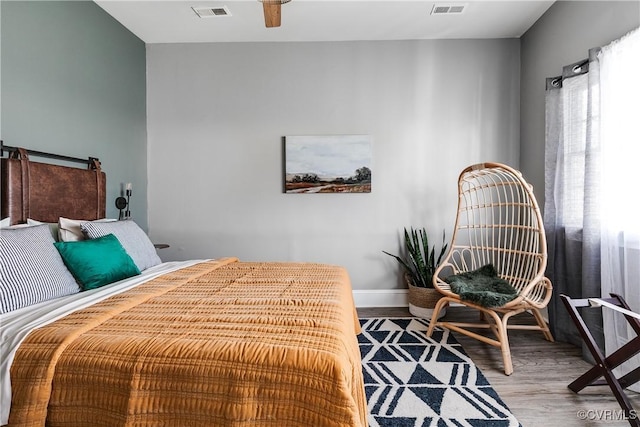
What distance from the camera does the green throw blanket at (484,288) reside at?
2230mm

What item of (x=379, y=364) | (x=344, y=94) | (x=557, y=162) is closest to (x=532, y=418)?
(x=379, y=364)

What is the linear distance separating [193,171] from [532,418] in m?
3.42

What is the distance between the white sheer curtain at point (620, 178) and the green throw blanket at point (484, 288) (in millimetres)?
562

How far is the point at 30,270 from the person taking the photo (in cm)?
165

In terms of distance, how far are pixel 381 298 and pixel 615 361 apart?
2.05m

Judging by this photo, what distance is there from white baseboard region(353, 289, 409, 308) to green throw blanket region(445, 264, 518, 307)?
882 mm

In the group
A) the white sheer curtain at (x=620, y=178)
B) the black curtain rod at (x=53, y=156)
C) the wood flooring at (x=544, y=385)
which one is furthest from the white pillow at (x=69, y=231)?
the white sheer curtain at (x=620, y=178)

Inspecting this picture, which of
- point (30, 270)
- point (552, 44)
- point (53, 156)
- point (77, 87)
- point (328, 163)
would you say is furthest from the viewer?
point (328, 163)

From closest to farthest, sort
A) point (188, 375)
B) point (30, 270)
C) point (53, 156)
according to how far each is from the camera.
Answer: point (188, 375) → point (30, 270) → point (53, 156)

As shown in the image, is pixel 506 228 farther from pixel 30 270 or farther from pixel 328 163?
pixel 30 270

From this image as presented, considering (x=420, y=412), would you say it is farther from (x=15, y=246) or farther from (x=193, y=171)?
(x=193, y=171)

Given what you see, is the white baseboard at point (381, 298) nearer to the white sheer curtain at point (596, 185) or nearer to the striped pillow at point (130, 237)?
the white sheer curtain at point (596, 185)

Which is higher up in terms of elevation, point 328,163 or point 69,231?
point 328,163

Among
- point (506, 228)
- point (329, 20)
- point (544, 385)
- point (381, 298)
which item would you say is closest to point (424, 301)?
point (381, 298)
